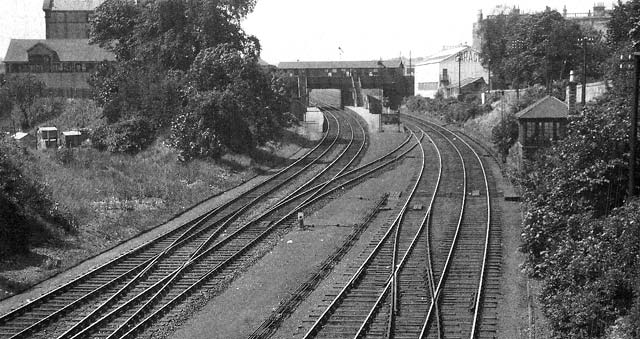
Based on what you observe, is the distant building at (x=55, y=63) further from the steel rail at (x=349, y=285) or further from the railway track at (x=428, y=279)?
the steel rail at (x=349, y=285)

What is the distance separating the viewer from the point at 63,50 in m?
75.0

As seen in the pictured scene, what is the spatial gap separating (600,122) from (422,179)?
16.1 m

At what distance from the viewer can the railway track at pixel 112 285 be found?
17047 mm

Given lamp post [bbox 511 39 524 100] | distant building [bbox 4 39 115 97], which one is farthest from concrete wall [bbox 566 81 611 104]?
distant building [bbox 4 39 115 97]

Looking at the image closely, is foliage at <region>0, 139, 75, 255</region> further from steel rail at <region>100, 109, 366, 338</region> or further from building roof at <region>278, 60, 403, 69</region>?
building roof at <region>278, 60, 403, 69</region>

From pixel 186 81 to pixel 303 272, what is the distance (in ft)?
89.7

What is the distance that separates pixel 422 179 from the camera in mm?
37344

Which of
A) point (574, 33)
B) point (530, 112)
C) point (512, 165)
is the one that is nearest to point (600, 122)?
point (530, 112)

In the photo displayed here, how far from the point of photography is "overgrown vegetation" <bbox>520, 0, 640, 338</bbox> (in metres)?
16.1

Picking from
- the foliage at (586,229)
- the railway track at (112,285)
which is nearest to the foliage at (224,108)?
the railway track at (112,285)

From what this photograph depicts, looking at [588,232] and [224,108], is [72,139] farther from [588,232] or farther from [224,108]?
[588,232]

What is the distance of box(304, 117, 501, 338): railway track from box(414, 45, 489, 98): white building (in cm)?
4910

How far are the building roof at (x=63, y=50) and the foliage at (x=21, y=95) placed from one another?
1014 centimetres

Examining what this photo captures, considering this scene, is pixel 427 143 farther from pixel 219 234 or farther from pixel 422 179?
pixel 219 234
